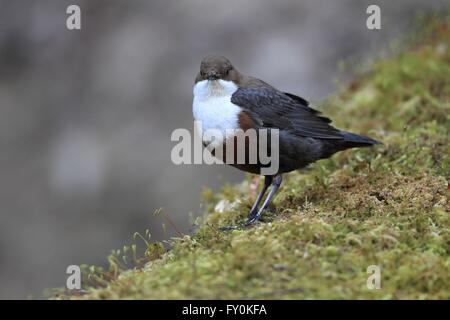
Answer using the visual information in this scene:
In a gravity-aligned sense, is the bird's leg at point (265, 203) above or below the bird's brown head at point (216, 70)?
below

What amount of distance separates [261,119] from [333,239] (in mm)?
1564

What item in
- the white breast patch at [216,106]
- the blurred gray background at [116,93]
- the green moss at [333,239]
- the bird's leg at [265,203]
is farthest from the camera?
the blurred gray background at [116,93]

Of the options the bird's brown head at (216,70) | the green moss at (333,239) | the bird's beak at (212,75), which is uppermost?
the bird's brown head at (216,70)

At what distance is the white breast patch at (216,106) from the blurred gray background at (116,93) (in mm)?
3595

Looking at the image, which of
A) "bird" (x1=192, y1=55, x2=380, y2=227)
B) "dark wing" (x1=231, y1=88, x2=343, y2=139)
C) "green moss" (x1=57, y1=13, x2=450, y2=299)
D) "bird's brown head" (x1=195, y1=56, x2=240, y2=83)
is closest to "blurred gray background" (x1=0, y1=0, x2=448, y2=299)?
"green moss" (x1=57, y1=13, x2=450, y2=299)

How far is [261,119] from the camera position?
470 cm

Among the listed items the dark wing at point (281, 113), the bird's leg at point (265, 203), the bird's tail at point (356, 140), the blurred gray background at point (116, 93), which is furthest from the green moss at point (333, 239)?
the blurred gray background at point (116, 93)

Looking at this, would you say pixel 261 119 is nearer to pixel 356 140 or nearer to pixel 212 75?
pixel 212 75

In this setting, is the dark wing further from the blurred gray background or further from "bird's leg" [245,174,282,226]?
the blurred gray background

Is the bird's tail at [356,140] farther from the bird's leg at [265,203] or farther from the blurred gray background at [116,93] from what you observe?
the blurred gray background at [116,93]

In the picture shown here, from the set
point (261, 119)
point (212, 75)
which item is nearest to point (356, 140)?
point (261, 119)

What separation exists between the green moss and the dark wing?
0.42 meters

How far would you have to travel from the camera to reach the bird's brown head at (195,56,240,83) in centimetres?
466

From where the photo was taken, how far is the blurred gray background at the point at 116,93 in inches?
338
